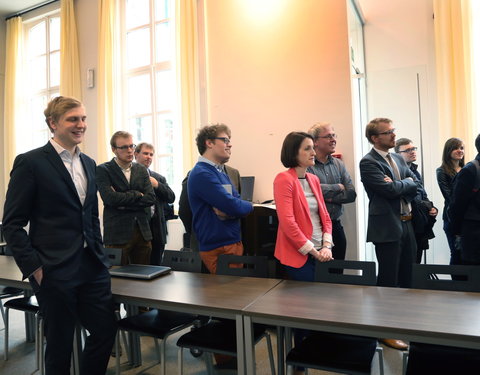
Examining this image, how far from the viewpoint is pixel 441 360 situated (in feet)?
5.56

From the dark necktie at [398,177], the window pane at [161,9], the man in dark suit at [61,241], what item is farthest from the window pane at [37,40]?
the dark necktie at [398,177]

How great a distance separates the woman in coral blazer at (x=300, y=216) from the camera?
91.3 inches

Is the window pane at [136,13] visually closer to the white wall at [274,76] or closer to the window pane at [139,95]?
the window pane at [139,95]

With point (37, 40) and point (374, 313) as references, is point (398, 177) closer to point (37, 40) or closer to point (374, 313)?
point (374, 313)

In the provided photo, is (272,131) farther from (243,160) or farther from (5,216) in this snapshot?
(5,216)

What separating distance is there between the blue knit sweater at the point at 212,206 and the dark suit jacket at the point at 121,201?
0.78m

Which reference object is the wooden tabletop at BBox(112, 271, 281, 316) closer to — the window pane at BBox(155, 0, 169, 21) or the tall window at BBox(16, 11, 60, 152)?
the window pane at BBox(155, 0, 169, 21)

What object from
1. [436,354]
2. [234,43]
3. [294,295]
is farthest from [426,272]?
[234,43]

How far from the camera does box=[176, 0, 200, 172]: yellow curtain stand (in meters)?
5.21

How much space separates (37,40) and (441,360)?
8.40 meters

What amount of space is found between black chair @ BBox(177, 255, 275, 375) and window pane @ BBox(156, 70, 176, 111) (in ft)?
13.5

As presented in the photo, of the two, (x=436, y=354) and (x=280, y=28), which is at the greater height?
(x=280, y=28)

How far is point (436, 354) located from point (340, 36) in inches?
126

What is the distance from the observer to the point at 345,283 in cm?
218
